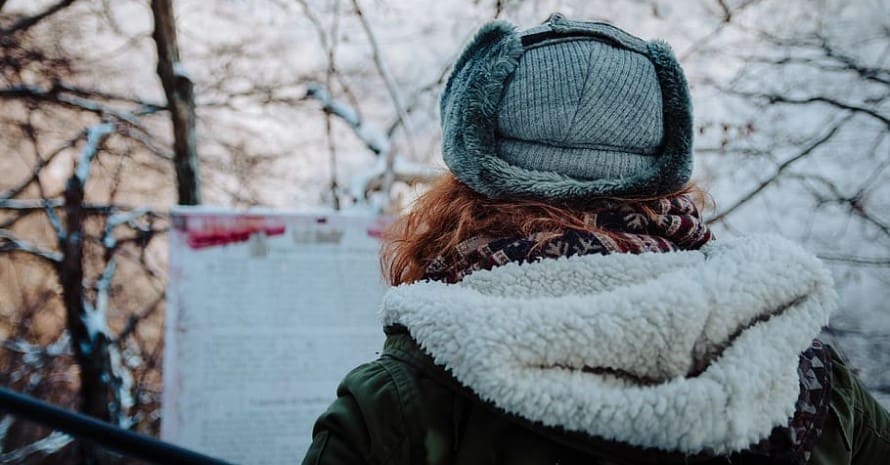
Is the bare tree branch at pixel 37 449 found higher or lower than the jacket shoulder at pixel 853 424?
lower

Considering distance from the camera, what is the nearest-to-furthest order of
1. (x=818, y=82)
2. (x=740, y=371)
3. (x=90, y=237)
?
(x=740, y=371) < (x=818, y=82) < (x=90, y=237)

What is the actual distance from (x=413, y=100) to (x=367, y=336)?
6.09ft

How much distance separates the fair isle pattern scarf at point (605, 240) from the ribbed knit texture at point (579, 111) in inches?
2.3

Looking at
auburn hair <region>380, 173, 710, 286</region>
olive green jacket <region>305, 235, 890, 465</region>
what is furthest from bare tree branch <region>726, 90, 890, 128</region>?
olive green jacket <region>305, 235, 890, 465</region>

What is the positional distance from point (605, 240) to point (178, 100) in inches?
152

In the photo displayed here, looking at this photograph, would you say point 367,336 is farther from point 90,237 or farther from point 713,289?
point 90,237

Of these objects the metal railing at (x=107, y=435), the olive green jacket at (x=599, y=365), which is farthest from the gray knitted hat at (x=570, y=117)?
the metal railing at (x=107, y=435)

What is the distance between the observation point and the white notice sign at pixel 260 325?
2713mm

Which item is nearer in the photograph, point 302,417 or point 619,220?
point 619,220

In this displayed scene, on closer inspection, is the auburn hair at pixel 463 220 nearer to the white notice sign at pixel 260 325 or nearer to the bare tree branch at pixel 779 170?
the white notice sign at pixel 260 325

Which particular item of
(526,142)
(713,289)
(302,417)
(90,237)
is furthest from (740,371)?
(90,237)

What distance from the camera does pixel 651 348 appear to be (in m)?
0.58

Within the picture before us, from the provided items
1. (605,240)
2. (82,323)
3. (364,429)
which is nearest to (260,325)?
(82,323)

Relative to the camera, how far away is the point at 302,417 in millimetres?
2779
